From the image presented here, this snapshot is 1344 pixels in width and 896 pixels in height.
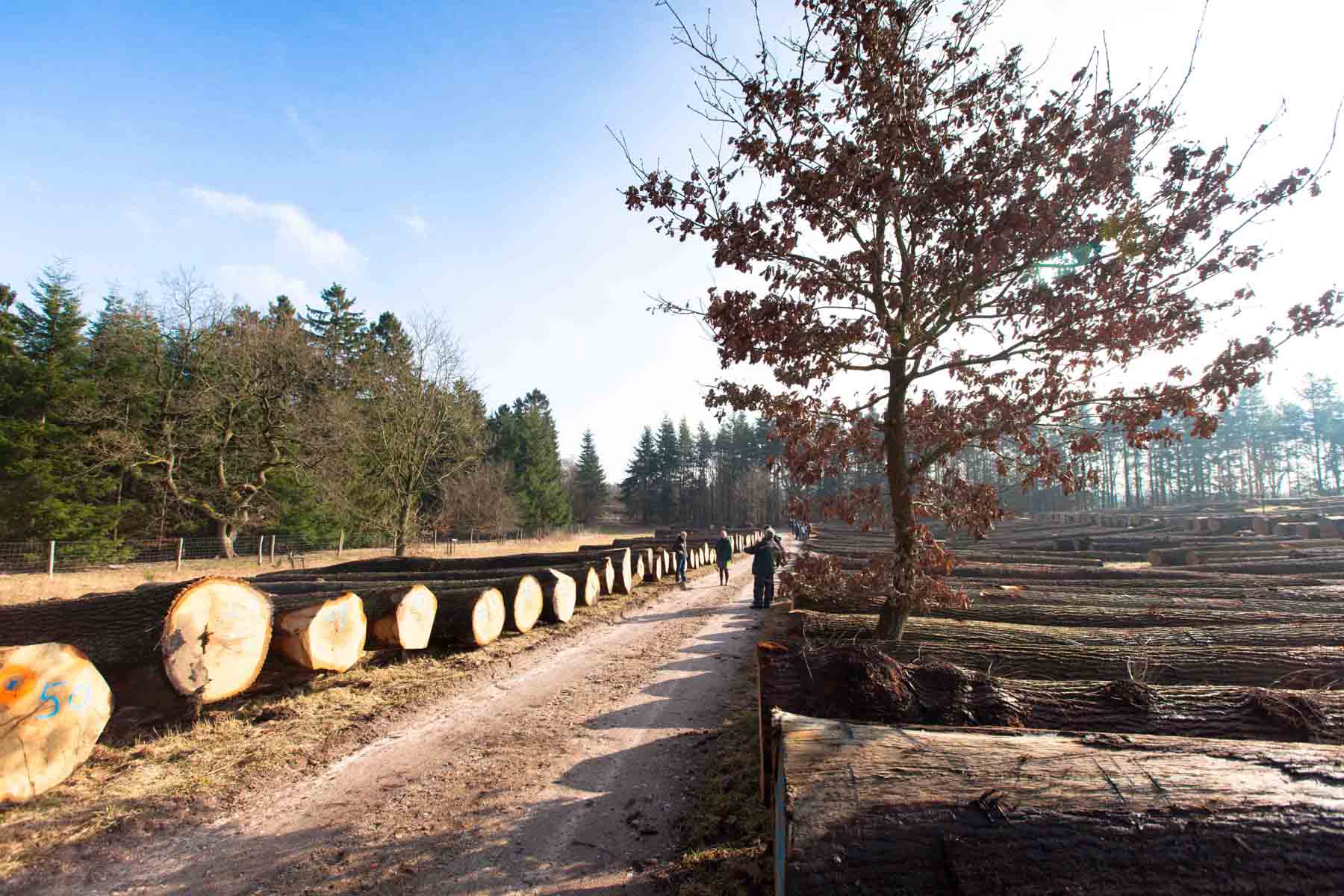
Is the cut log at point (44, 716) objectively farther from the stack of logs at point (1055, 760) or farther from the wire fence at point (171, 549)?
the wire fence at point (171, 549)

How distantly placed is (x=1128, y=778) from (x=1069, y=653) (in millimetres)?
3394

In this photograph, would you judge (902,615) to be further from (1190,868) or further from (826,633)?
(1190,868)

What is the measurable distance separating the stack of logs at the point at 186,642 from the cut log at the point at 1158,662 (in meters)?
5.71

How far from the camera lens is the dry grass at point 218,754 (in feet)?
12.4

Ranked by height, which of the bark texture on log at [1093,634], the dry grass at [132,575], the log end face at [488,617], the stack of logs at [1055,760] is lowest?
the dry grass at [132,575]

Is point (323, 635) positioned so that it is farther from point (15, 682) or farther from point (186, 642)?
point (15, 682)

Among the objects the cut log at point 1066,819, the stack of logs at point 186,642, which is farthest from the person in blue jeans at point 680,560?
the cut log at point 1066,819

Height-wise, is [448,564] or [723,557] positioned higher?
[448,564]

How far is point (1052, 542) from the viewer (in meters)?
24.7

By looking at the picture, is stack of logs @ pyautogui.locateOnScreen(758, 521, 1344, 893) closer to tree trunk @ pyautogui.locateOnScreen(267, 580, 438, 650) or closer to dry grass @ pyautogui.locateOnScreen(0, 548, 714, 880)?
dry grass @ pyautogui.locateOnScreen(0, 548, 714, 880)

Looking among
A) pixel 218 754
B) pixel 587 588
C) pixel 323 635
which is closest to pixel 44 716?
pixel 218 754

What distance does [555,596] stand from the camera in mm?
10336

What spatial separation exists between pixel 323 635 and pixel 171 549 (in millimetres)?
25053

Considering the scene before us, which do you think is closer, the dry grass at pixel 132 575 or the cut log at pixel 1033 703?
the cut log at pixel 1033 703
